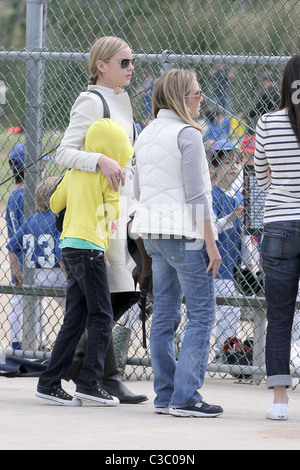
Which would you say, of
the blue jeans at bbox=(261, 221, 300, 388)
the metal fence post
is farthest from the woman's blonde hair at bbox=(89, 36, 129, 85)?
the metal fence post

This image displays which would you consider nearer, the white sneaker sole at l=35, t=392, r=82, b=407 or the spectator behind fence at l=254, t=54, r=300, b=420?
the spectator behind fence at l=254, t=54, r=300, b=420

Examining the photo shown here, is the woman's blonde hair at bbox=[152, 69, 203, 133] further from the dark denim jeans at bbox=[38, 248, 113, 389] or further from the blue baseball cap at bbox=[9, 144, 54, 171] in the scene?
the blue baseball cap at bbox=[9, 144, 54, 171]

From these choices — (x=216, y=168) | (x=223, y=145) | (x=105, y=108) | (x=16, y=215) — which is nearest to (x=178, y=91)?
(x=105, y=108)

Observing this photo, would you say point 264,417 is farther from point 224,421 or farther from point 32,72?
point 32,72

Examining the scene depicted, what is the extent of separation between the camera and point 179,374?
15.2 feet

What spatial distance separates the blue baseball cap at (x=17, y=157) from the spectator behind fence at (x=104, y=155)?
73.8 inches

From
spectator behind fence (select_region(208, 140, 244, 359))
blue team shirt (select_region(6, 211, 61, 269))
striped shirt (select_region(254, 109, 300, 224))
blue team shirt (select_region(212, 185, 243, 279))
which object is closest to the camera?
striped shirt (select_region(254, 109, 300, 224))

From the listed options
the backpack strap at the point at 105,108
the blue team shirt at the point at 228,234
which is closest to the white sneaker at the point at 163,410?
the backpack strap at the point at 105,108

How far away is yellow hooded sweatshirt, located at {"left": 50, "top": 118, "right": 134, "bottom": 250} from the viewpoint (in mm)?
4820

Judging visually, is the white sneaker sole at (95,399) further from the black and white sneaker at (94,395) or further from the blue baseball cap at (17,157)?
the blue baseball cap at (17,157)

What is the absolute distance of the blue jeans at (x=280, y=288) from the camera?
4.55 m

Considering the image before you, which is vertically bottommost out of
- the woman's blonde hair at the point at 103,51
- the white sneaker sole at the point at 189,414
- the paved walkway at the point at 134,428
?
the paved walkway at the point at 134,428

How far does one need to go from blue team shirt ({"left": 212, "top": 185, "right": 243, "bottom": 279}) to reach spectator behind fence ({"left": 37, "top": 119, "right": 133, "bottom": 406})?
162cm

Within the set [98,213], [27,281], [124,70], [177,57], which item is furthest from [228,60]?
[27,281]
